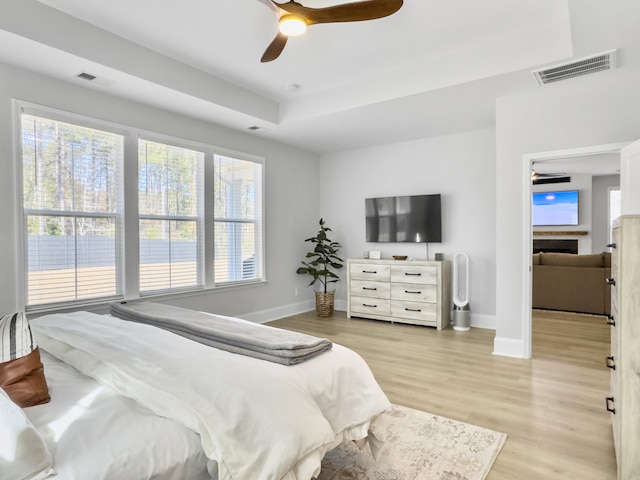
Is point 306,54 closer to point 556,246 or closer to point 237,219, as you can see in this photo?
point 237,219

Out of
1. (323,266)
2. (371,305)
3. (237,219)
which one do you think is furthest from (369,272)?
(237,219)

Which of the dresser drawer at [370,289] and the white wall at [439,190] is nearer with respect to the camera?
the white wall at [439,190]

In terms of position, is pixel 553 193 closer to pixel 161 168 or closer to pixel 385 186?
pixel 385 186

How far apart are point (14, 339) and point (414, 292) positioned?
Result: 438cm

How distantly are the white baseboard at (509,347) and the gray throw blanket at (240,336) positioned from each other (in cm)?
269

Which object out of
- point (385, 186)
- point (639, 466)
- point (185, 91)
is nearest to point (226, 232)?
point (185, 91)

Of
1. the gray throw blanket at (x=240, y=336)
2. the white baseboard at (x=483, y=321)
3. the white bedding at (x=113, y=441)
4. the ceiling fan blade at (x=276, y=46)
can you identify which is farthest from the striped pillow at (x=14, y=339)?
the white baseboard at (x=483, y=321)

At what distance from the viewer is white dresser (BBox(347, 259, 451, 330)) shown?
5.02 metres

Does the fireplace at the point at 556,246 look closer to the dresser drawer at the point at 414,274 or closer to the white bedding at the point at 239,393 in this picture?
the dresser drawer at the point at 414,274

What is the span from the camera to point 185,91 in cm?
374

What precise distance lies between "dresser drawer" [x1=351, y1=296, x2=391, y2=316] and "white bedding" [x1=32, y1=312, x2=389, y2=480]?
348 cm

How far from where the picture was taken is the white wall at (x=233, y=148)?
3115mm

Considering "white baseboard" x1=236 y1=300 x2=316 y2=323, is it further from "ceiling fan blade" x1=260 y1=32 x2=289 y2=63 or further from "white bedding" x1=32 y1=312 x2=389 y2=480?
"ceiling fan blade" x1=260 y1=32 x2=289 y2=63

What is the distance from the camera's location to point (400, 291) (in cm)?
527
